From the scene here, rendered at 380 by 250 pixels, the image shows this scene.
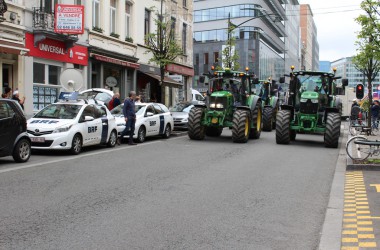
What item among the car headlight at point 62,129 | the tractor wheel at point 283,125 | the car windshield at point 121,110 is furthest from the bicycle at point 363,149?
the car windshield at point 121,110

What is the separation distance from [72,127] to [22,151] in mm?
2050

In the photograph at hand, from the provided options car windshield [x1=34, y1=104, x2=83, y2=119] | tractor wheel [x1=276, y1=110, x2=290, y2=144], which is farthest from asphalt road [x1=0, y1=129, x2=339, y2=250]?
tractor wheel [x1=276, y1=110, x2=290, y2=144]

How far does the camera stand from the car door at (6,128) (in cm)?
1143

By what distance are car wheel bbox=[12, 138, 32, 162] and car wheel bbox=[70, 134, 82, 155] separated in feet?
5.61

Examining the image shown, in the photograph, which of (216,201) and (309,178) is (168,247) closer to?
(216,201)

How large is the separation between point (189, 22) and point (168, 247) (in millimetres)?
36630

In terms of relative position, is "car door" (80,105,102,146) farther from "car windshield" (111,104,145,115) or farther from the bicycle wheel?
the bicycle wheel

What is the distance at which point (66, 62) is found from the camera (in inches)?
926

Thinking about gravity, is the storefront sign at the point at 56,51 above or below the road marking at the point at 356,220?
above

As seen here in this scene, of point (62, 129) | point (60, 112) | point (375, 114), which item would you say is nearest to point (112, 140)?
point (60, 112)

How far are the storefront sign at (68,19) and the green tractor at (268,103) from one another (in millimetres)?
10164

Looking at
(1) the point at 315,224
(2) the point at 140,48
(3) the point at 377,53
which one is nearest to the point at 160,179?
(1) the point at 315,224

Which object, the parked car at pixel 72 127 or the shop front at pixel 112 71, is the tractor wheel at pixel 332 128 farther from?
the shop front at pixel 112 71

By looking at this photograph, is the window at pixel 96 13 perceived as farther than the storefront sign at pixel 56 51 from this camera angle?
Yes
